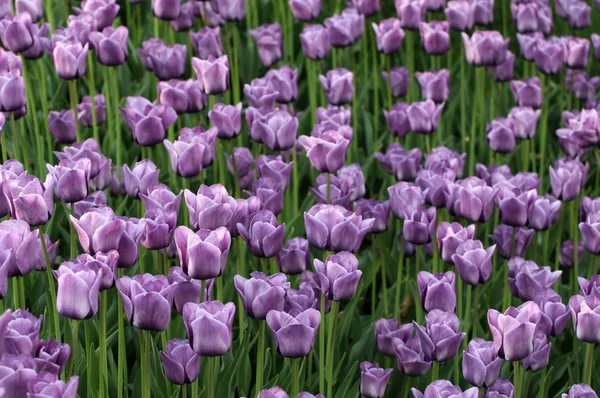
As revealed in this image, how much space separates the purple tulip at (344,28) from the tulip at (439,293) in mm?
1721

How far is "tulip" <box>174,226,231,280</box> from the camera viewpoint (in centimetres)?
208

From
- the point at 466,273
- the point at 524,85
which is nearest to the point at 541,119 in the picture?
the point at 524,85

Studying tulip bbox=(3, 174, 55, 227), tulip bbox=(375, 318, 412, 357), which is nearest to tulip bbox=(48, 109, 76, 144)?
tulip bbox=(3, 174, 55, 227)

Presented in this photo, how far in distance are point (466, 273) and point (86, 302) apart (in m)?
1.01

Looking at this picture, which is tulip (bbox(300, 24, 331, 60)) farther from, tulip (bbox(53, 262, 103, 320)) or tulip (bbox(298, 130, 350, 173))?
tulip (bbox(53, 262, 103, 320))

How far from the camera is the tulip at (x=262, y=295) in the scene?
A: 2.11m

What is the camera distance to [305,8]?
4.09m

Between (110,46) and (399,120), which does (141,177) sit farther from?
(399,120)

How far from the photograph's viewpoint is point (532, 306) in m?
2.15

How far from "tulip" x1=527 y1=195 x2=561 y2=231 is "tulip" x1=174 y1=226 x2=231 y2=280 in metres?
1.12

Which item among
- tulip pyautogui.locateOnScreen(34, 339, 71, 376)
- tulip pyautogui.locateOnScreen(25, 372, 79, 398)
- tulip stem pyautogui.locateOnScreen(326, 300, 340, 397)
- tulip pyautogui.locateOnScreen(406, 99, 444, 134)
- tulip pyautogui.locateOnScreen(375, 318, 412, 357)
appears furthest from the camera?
tulip pyautogui.locateOnScreen(406, 99, 444, 134)

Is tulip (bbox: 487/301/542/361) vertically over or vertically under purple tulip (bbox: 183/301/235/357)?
under

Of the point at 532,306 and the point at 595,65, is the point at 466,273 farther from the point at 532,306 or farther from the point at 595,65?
the point at 595,65

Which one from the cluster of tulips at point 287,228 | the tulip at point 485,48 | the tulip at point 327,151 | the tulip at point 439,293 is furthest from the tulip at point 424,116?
the tulip at point 439,293
